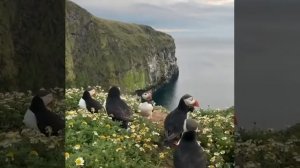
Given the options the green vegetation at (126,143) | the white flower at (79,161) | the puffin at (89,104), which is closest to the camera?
the white flower at (79,161)

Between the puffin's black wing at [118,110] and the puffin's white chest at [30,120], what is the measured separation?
1855 mm

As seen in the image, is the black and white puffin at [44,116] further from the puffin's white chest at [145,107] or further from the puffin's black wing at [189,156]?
the puffin's white chest at [145,107]

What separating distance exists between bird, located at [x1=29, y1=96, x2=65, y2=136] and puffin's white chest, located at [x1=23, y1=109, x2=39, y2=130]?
59 millimetres

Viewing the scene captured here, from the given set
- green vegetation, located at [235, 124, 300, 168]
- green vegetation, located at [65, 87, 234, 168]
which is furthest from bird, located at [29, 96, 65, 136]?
green vegetation, located at [235, 124, 300, 168]

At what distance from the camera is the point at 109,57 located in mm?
57969

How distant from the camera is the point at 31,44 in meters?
10.9

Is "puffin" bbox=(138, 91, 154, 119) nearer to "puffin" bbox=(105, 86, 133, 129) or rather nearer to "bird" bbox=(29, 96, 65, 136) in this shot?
"puffin" bbox=(105, 86, 133, 129)

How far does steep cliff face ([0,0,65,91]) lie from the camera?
936cm

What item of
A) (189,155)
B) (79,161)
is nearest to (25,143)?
(79,161)

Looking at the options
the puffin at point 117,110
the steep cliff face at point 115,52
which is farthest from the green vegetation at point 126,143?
the steep cliff face at point 115,52

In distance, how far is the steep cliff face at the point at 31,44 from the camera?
9.36 metres

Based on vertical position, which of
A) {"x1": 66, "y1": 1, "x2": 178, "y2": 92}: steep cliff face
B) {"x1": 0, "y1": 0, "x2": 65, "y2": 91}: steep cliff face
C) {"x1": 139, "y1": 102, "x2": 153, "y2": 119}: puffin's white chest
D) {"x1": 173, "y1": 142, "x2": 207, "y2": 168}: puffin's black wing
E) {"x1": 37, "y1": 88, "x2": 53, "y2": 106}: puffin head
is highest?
{"x1": 0, "y1": 0, "x2": 65, "y2": 91}: steep cliff face

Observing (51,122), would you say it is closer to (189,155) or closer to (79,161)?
(79,161)

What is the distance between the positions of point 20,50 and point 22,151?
4.11 m
